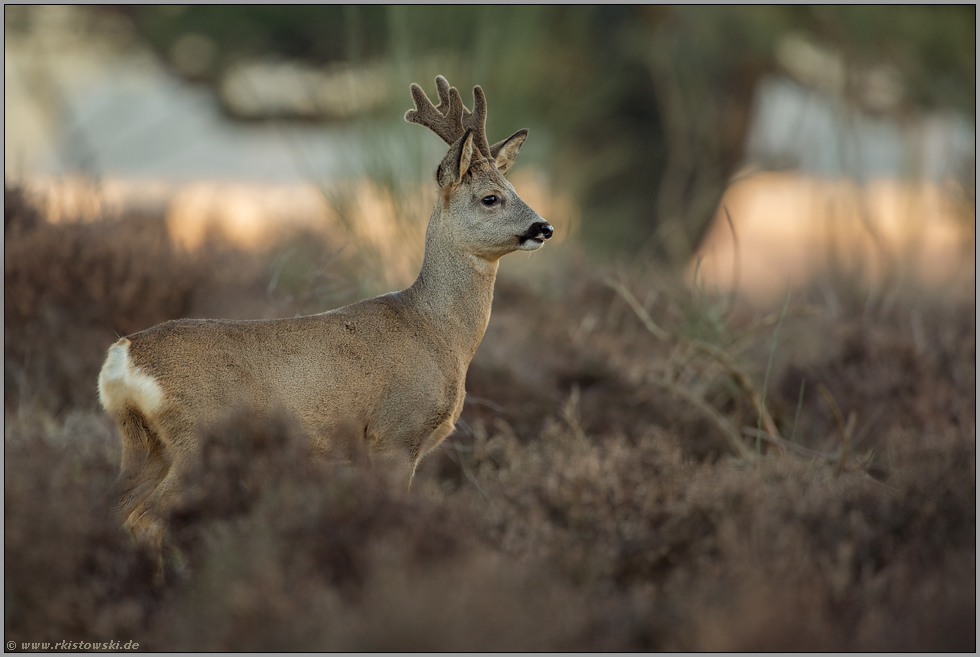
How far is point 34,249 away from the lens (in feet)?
21.3

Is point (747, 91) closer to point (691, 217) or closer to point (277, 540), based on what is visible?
point (691, 217)

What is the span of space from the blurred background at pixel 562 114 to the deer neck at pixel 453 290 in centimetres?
341

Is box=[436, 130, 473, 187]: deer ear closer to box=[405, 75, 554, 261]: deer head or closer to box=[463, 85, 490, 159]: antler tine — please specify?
box=[405, 75, 554, 261]: deer head

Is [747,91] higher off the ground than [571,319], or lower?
higher

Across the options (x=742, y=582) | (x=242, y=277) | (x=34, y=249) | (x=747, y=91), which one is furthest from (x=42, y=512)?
(x=747, y=91)

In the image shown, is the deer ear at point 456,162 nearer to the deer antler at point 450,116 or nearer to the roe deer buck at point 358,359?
the roe deer buck at point 358,359

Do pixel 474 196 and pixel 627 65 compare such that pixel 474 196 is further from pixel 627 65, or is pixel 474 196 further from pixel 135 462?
pixel 627 65

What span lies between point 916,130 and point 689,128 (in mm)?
3421

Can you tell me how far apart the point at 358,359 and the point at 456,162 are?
1.23 m

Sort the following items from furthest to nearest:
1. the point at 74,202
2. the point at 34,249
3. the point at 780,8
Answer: the point at 780,8, the point at 74,202, the point at 34,249

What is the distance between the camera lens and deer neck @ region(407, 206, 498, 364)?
189 inches

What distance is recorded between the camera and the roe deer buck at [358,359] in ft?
12.4

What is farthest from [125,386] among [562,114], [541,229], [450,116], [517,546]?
[562,114]

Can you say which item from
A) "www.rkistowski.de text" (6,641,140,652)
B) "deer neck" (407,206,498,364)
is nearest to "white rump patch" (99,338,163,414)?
"www.rkistowski.de text" (6,641,140,652)
